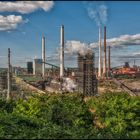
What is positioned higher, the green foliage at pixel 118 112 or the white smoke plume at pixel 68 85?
the white smoke plume at pixel 68 85

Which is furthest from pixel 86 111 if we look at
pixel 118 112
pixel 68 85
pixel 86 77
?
pixel 68 85

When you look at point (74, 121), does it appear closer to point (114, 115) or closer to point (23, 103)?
point (114, 115)

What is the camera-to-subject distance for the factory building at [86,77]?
38.2 meters

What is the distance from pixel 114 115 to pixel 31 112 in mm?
5405

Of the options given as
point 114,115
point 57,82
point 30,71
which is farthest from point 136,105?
point 30,71

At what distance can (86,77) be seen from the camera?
3866cm

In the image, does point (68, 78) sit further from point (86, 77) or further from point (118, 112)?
point (118, 112)

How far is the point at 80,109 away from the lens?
2345 cm

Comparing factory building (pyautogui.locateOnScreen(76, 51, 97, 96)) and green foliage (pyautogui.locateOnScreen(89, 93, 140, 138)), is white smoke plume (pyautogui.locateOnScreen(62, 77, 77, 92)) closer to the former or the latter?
factory building (pyautogui.locateOnScreen(76, 51, 97, 96))

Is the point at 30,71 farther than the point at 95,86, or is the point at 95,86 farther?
the point at 30,71

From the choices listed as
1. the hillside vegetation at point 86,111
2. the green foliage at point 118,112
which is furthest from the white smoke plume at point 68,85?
the green foliage at point 118,112

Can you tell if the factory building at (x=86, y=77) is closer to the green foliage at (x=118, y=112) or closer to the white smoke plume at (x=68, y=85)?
the white smoke plume at (x=68, y=85)

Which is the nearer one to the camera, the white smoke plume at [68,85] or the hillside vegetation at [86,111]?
the hillside vegetation at [86,111]

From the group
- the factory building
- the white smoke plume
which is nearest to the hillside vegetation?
the factory building
